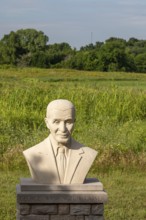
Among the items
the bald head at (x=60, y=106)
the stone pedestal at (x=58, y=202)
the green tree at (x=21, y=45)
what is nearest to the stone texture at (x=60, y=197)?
the stone pedestal at (x=58, y=202)

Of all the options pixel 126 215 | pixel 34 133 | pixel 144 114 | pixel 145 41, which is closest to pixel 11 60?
pixel 145 41

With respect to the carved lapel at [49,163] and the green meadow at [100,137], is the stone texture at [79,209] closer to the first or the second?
the carved lapel at [49,163]

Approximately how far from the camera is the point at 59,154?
6.43 metres

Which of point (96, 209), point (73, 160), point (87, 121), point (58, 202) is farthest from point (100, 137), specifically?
point (58, 202)

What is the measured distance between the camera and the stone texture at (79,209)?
6.27 metres

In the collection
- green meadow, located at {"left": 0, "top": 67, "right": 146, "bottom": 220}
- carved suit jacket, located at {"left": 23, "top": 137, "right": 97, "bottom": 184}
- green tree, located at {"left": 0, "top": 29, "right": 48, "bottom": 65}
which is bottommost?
green meadow, located at {"left": 0, "top": 67, "right": 146, "bottom": 220}

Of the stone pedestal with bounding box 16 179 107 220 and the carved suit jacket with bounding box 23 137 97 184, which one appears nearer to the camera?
the stone pedestal with bounding box 16 179 107 220

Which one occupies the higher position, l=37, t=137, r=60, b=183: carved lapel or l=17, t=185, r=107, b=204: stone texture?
l=37, t=137, r=60, b=183: carved lapel

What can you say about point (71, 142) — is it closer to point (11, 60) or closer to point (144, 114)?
point (144, 114)

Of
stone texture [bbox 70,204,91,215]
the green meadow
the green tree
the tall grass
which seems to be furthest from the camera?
the green tree

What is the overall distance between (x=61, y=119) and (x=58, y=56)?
2090 inches

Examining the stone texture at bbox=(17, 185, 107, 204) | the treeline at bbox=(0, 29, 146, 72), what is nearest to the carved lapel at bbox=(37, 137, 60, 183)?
the stone texture at bbox=(17, 185, 107, 204)

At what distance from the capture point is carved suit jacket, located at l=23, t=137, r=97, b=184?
6.35m

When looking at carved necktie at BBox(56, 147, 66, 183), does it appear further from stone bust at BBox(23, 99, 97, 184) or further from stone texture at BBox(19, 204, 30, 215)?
stone texture at BBox(19, 204, 30, 215)
